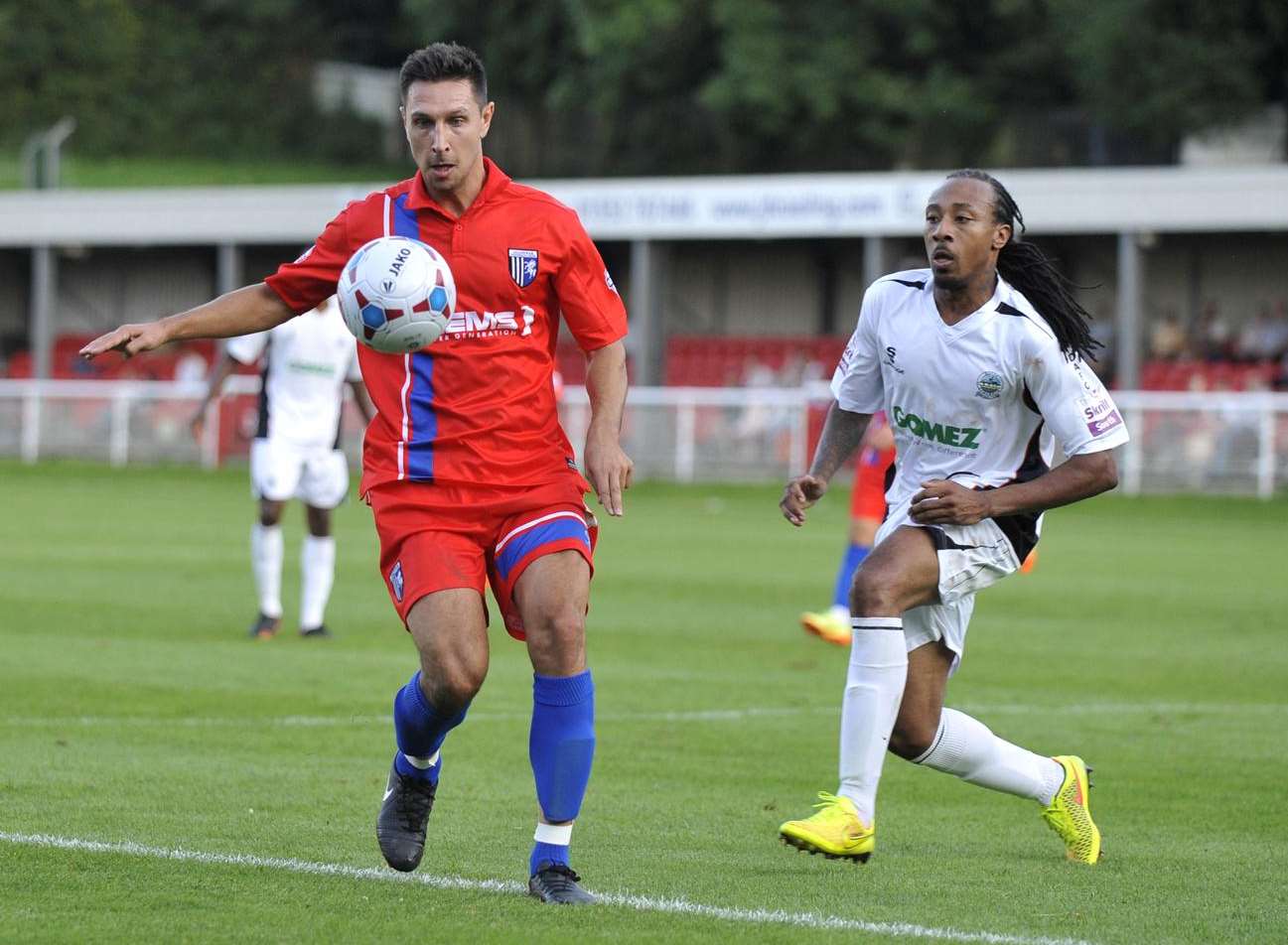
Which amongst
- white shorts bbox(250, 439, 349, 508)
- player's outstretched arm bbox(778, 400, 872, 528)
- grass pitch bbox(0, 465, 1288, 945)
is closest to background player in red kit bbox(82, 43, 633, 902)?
grass pitch bbox(0, 465, 1288, 945)

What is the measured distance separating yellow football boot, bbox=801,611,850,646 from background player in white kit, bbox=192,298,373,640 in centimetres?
314

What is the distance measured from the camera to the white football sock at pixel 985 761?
22.5ft

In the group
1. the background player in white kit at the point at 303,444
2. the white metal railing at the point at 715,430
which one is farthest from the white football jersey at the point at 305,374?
the white metal railing at the point at 715,430

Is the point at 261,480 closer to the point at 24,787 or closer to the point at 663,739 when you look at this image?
the point at 663,739

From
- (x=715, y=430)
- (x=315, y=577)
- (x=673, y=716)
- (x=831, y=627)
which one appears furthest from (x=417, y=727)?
(x=715, y=430)

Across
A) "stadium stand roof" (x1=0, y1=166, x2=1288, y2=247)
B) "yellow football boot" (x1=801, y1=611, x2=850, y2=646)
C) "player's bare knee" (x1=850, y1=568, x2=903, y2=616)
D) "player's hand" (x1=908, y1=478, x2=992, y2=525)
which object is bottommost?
"yellow football boot" (x1=801, y1=611, x2=850, y2=646)

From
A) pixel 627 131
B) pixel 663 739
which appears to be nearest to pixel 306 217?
pixel 627 131

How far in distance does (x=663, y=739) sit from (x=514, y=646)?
408 centimetres

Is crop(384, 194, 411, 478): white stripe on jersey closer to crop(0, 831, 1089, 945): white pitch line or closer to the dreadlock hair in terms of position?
crop(0, 831, 1089, 945): white pitch line

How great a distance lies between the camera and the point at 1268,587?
59.8ft

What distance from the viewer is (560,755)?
5973 mm

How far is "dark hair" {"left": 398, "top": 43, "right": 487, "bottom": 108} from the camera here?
612 centimetres

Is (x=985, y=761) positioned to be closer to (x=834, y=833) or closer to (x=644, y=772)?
(x=834, y=833)

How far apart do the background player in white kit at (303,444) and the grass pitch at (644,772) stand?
0.52 metres
